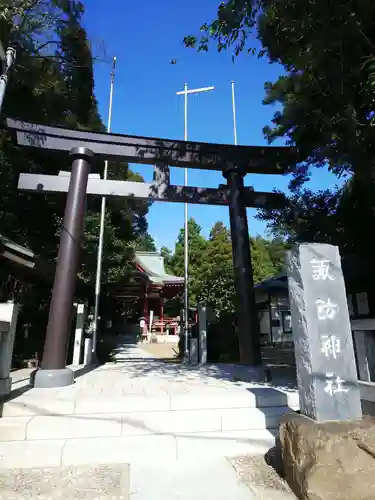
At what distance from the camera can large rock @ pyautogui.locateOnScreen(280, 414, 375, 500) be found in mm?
2543

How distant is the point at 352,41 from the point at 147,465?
18.7ft

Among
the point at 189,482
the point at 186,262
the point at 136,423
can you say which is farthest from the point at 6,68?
the point at 186,262

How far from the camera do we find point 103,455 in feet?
11.8

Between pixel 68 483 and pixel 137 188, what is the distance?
5.34 meters

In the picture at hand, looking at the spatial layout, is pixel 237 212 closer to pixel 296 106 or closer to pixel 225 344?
pixel 296 106

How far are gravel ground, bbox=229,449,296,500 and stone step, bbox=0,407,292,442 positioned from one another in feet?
1.51

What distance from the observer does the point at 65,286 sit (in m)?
5.50

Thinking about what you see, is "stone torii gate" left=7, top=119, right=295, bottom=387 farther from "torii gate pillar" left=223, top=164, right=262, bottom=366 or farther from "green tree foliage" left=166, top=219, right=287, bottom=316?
"green tree foliage" left=166, top=219, right=287, bottom=316

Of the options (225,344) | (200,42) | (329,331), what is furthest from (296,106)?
(225,344)

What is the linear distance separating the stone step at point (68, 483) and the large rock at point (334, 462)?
60.9 inches

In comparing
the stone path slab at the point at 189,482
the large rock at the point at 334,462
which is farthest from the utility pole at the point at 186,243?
the large rock at the point at 334,462

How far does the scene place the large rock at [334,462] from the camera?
2543mm

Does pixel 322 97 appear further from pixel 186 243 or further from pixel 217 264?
pixel 217 264

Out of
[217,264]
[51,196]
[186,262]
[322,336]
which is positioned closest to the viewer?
[322,336]
